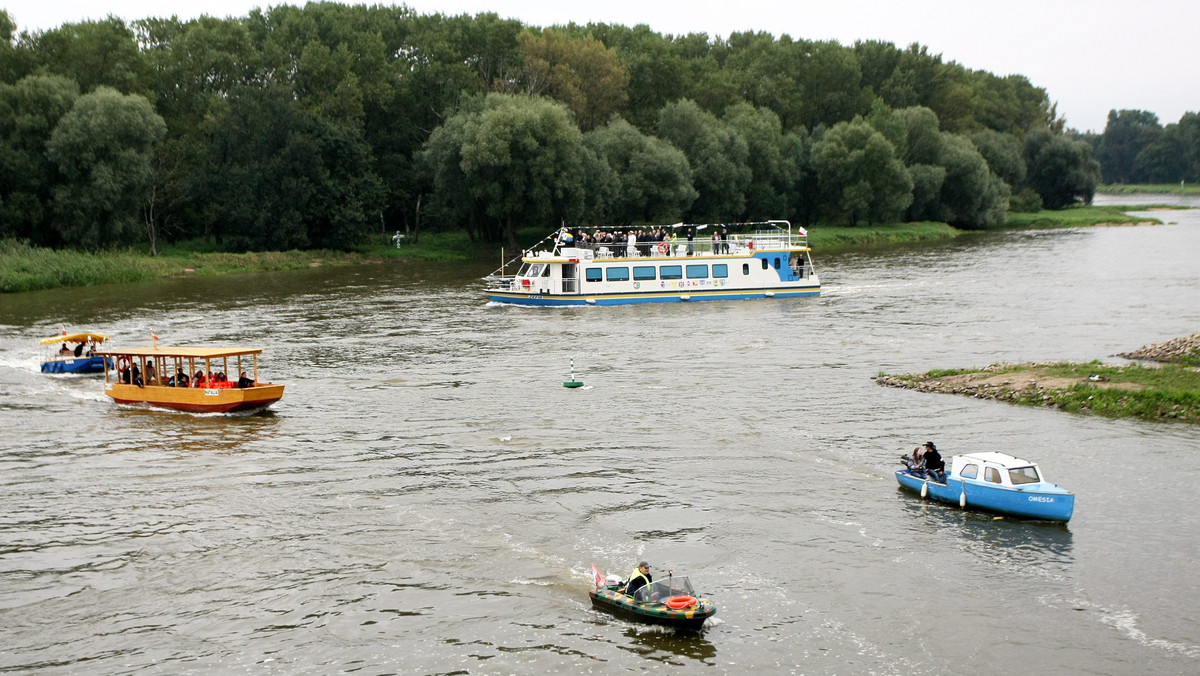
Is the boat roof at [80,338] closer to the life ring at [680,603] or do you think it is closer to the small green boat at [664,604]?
the small green boat at [664,604]

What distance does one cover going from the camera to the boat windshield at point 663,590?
22.8 m

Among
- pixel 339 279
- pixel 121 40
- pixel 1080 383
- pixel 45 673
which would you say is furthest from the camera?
pixel 121 40

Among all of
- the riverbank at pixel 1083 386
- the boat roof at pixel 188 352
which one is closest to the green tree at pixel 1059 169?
the riverbank at pixel 1083 386

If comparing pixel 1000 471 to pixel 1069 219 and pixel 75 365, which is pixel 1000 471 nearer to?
pixel 75 365

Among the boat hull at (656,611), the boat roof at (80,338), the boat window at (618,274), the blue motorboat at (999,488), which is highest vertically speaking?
the boat window at (618,274)

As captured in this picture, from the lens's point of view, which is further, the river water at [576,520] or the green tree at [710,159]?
the green tree at [710,159]

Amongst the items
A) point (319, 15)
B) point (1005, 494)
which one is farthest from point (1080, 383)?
point (319, 15)

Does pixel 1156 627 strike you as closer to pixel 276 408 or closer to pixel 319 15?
pixel 276 408

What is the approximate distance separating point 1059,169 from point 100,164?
442 ft

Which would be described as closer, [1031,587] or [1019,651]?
[1019,651]

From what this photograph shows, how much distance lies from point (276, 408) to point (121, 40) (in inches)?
3004

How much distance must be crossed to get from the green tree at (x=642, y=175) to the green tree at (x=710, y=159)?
632 cm

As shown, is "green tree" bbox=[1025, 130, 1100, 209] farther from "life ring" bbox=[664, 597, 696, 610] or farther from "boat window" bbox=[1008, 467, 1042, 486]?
"life ring" bbox=[664, 597, 696, 610]

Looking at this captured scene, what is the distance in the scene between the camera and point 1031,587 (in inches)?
960
